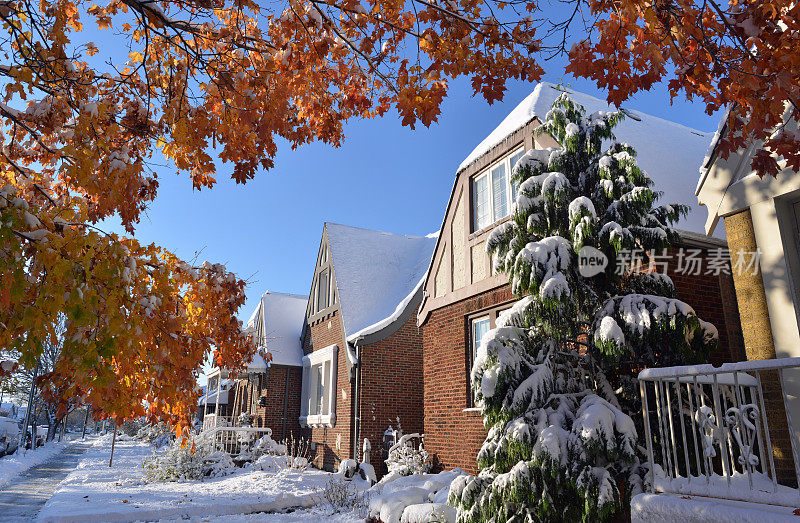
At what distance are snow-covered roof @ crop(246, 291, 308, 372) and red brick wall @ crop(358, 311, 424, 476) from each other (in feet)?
18.5

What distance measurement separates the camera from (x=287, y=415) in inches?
787

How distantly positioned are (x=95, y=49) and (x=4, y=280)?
4.31 meters

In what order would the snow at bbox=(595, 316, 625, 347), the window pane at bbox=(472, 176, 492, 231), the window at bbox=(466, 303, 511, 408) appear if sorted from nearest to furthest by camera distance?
the snow at bbox=(595, 316, 625, 347) < the window at bbox=(466, 303, 511, 408) < the window pane at bbox=(472, 176, 492, 231)

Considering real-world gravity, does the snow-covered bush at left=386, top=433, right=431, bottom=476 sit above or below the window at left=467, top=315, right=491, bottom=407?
below

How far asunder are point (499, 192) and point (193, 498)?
29.1 feet

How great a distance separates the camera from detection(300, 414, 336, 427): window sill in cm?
1598

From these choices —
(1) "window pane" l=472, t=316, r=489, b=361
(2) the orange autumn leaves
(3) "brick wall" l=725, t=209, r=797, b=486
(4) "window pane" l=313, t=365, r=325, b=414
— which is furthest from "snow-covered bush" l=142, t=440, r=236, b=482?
(2) the orange autumn leaves

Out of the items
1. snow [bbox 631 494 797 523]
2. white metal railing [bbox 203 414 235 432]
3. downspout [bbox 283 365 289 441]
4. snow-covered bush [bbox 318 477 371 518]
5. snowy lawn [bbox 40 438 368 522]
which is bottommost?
snowy lawn [bbox 40 438 368 522]

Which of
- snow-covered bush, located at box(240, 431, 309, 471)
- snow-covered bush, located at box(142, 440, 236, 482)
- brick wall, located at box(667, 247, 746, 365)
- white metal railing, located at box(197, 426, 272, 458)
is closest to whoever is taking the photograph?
brick wall, located at box(667, 247, 746, 365)

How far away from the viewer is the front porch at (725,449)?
161 inches

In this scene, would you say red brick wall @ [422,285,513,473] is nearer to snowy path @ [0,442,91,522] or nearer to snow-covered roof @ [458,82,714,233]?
snow-covered roof @ [458,82,714,233]

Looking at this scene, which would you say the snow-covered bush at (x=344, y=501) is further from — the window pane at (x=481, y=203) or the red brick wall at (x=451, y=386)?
the window pane at (x=481, y=203)

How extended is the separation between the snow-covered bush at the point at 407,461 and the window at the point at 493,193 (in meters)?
4.95

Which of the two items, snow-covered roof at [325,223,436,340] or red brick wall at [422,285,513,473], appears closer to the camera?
red brick wall at [422,285,513,473]
